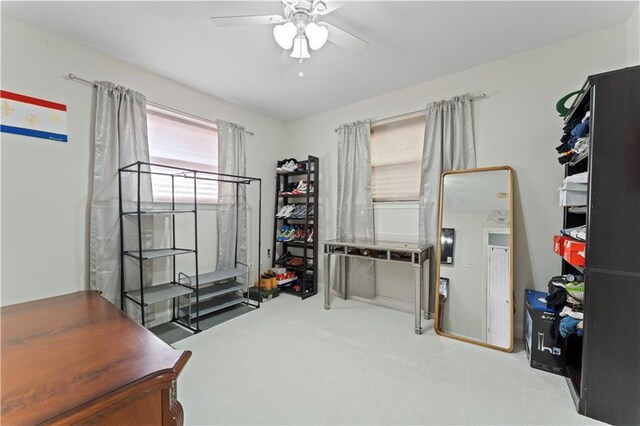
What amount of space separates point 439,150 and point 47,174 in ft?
11.8

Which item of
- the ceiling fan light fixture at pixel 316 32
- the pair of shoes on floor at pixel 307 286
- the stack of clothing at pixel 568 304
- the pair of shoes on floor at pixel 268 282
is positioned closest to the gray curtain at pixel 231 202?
the pair of shoes on floor at pixel 268 282

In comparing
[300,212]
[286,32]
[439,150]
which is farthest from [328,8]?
[300,212]

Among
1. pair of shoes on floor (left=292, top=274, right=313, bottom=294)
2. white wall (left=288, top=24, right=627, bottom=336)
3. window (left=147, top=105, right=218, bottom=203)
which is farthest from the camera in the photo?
pair of shoes on floor (left=292, top=274, right=313, bottom=294)

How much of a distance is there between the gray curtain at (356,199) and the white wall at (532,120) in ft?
3.73

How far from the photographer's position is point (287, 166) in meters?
3.88

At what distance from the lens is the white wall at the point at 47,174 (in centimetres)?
194

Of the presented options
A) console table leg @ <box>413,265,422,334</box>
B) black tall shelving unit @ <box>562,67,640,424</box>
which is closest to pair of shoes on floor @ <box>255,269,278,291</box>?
console table leg @ <box>413,265,422,334</box>

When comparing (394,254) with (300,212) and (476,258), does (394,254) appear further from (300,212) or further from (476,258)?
(300,212)

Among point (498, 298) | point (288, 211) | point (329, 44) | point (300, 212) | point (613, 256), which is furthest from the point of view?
point (288, 211)

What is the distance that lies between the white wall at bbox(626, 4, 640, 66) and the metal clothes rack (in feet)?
11.8

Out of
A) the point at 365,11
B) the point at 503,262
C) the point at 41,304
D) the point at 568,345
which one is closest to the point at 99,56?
the point at 41,304

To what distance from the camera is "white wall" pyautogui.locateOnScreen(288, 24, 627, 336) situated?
2156mm

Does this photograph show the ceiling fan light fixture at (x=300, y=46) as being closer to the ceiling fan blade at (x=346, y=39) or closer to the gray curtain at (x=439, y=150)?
the ceiling fan blade at (x=346, y=39)

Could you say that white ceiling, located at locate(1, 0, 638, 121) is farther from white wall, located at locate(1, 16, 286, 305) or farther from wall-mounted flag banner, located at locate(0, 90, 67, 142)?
wall-mounted flag banner, located at locate(0, 90, 67, 142)
